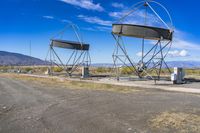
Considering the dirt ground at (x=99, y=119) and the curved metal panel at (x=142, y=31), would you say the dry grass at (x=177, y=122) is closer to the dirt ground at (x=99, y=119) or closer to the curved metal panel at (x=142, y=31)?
the dirt ground at (x=99, y=119)

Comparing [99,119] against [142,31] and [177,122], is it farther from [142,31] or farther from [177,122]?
[142,31]

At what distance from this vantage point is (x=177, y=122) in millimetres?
10672

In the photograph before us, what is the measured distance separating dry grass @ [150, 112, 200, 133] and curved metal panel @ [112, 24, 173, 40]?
70.1ft

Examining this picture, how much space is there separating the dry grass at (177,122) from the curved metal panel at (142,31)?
21355 mm

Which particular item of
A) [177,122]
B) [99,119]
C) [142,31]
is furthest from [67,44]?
[177,122]

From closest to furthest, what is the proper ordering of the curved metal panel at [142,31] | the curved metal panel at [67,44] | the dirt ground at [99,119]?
the dirt ground at [99,119]
the curved metal panel at [142,31]
the curved metal panel at [67,44]

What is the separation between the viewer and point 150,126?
10141mm

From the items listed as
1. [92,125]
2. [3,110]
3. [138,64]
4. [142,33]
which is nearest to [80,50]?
[138,64]

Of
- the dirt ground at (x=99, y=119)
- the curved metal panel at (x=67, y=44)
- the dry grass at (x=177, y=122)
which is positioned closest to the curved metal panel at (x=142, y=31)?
the curved metal panel at (x=67, y=44)

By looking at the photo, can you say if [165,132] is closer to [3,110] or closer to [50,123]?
[50,123]

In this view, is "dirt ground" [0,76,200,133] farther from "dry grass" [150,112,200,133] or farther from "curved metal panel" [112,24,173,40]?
"curved metal panel" [112,24,173,40]

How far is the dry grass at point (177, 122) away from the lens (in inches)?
382

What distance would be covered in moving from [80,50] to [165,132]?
146 ft

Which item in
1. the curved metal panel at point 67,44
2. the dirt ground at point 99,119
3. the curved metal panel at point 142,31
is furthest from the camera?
the curved metal panel at point 67,44
